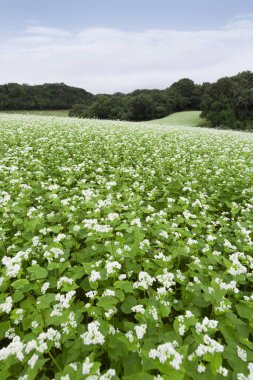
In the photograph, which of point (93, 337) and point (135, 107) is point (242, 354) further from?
point (135, 107)

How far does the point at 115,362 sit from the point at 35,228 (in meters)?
3.27

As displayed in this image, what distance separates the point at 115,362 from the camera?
9.56ft

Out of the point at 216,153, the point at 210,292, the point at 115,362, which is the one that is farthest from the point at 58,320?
the point at 216,153

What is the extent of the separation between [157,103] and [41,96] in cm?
3710

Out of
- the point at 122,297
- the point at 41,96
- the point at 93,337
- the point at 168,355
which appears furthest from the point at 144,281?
the point at 41,96

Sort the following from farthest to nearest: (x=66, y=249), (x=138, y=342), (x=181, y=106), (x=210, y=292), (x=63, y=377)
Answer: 1. (x=181, y=106)
2. (x=66, y=249)
3. (x=210, y=292)
4. (x=138, y=342)
5. (x=63, y=377)

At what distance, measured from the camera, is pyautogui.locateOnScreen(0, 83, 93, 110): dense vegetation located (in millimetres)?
70562

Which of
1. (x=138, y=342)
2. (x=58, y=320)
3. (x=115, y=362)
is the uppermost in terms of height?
(x=58, y=320)

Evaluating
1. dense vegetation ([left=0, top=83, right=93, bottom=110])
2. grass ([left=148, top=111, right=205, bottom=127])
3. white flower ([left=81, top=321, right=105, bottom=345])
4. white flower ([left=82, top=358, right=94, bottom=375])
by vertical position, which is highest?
dense vegetation ([left=0, top=83, right=93, bottom=110])

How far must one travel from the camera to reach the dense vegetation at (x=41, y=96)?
7056 centimetres

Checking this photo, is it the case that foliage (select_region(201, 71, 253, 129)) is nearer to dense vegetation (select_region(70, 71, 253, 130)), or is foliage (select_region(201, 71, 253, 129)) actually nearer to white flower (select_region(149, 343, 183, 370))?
dense vegetation (select_region(70, 71, 253, 130))

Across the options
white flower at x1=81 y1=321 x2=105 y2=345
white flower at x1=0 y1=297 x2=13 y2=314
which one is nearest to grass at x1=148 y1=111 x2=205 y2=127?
white flower at x1=0 y1=297 x2=13 y2=314

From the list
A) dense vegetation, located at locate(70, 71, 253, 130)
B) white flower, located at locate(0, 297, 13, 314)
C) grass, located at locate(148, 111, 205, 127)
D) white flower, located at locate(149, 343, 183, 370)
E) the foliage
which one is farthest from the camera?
dense vegetation, located at locate(70, 71, 253, 130)

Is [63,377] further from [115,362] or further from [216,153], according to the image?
[216,153]
